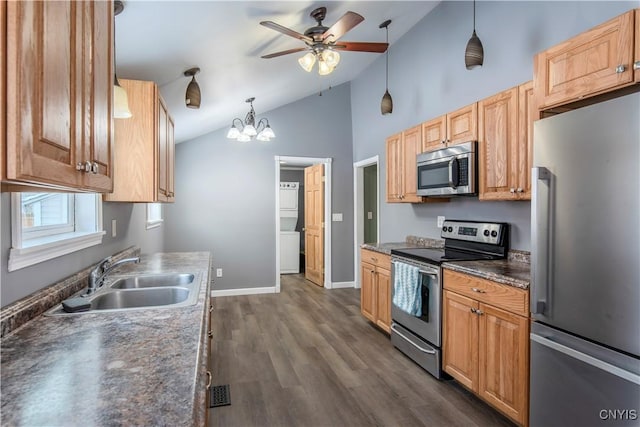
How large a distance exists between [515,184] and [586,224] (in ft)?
2.88

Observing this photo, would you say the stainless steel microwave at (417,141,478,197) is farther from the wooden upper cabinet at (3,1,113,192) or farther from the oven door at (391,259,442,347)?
the wooden upper cabinet at (3,1,113,192)

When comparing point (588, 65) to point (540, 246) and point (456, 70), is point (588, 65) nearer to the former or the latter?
point (540, 246)

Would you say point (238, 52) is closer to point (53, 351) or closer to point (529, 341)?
point (53, 351)

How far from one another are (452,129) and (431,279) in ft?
4.24

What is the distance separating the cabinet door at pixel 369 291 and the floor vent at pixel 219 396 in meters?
1.73

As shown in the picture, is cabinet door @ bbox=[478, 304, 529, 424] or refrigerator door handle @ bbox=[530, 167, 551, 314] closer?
refrigerator door handle @ bbox=[530, 167, 551, 314]

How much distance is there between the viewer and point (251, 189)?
5.34 meters

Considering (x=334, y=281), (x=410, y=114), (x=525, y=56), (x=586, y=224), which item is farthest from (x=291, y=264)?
(x=586, y=224)

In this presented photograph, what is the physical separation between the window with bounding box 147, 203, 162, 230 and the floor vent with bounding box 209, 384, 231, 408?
214 cm

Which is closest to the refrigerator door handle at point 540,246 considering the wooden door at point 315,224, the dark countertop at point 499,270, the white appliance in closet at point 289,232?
the dark countertop at point 499,270

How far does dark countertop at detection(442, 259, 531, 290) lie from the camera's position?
197 centimetres

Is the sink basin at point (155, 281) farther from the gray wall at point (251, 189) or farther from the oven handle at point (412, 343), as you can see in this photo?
the gray wall at point (251, 189)

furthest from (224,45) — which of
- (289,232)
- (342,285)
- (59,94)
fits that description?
(289,232)

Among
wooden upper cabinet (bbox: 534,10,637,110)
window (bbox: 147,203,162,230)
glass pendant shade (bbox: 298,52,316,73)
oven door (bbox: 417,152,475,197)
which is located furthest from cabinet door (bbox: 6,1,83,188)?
window (bbox: 147,203,162,230)
